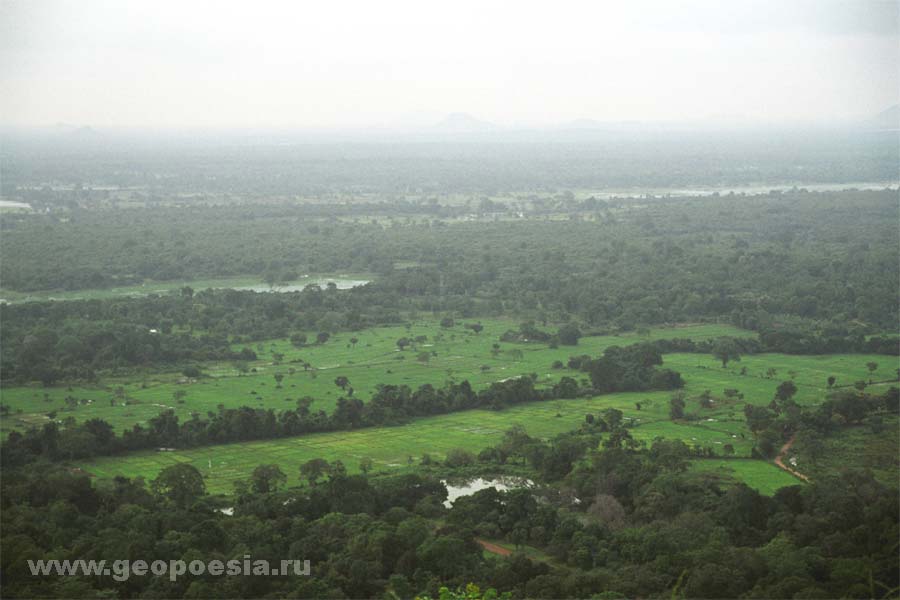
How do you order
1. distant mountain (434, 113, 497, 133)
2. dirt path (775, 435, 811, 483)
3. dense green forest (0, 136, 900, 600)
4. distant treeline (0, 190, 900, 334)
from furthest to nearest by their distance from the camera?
distant mountain (434, 113, 497, 133) < distant treeline (0, 190, 900, 334) < dirt path (775, 435, 811, 483) < dense green forest (0, 136, 900, 600)

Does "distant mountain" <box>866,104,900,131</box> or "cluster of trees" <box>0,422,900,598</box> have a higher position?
"distant mountain" <box>866,104,900,131</box>

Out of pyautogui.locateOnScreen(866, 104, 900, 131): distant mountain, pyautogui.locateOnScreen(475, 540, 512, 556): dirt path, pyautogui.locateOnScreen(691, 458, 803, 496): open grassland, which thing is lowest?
pyautogui.locateOnScreen(475, 540, 512, 556): dirt path

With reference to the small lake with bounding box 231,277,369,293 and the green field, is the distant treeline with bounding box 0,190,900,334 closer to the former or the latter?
the small lake with bounding box 231,277,369,293

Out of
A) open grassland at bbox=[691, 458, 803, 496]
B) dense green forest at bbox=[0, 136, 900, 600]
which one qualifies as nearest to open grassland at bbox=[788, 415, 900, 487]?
dense green forest at bbox=[0, 136, 900, 600]

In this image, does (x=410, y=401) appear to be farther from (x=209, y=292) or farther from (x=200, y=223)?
(x=200, y=223)

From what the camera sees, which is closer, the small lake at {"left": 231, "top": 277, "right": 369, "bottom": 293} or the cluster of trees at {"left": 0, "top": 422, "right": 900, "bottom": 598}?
the cluster of trees at {"left": 0, "top": 422, "right": 900, "bottom": 598}

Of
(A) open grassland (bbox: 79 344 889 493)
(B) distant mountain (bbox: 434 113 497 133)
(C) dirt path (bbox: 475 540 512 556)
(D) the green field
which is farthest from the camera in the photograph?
(B) distant mountain (bbox: 434 113 497 133)

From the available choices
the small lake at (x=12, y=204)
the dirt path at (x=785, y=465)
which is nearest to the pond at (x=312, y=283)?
the dirt path at (x=785, y=465)

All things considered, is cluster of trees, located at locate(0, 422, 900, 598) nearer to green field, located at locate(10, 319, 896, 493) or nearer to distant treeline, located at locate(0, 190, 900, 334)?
green field, located at locate(10, 319, 896, 493)
